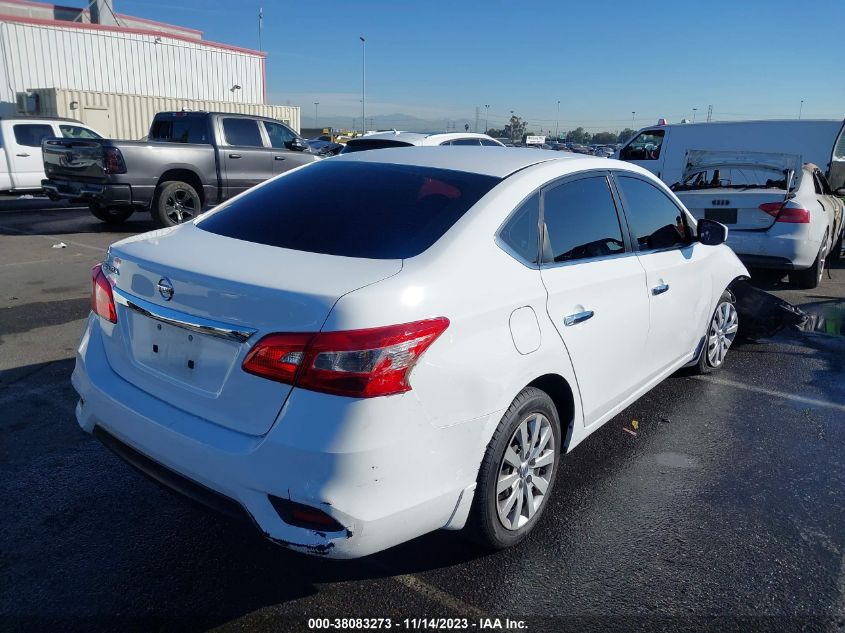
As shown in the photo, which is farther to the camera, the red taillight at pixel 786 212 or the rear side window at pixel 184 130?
the rear side window at pixel 184 130

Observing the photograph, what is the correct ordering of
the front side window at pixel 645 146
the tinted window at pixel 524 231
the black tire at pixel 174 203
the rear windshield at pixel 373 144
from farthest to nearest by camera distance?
the front side window at pixel 645 146
the black tire at pixel 174 203
the rear windshield at pixel 373 144
the tinted window at pixel 524 231

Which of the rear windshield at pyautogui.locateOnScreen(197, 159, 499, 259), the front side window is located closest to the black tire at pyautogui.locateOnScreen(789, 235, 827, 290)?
the front side window

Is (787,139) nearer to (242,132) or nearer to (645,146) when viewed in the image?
(645,146)

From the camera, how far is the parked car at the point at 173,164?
35.2 ft

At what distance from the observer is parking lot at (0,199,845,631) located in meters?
2.54

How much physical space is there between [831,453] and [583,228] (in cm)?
214

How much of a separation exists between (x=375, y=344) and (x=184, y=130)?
444 inches

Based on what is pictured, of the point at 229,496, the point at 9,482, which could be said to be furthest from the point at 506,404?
the point at 9,482

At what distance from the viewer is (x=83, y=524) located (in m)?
3.02

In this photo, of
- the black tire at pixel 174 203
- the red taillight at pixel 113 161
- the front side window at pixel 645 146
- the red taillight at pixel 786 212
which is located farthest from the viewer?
the front side window at pixel 645 146

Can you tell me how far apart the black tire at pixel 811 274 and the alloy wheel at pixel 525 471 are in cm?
655

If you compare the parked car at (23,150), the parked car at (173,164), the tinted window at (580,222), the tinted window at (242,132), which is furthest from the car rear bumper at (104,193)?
A: the tinted window at (580,222)

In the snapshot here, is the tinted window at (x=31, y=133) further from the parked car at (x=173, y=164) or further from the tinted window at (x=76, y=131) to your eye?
the parked car at (x=173, y=164)

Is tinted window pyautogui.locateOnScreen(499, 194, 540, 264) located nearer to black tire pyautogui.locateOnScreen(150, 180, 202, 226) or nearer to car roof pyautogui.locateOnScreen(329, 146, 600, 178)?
car roof pyautogui.locateOnScreen(329, 146, 600, 178)
